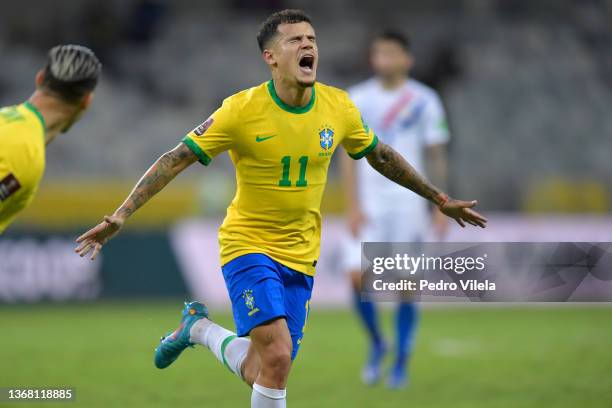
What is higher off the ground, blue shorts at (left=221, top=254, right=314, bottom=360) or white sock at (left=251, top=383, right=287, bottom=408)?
blue shorts at (left=221, top=254, right=314, bottom=360)

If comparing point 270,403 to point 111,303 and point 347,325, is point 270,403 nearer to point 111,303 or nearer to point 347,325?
point 347,325

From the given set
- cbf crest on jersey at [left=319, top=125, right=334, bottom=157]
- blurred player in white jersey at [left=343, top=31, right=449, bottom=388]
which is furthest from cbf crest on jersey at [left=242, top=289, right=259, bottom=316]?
blurred player in white jersey at [left=343, top=31, right=449, bottom=388]

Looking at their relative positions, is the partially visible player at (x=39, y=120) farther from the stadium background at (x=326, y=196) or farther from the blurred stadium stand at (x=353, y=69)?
the blurred stadium stand at (x=353, y=69)

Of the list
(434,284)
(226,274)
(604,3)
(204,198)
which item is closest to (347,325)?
(204,198)

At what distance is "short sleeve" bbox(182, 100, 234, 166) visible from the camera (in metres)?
5.68

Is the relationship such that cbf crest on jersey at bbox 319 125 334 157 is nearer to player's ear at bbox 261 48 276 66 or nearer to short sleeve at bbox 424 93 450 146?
player's ear at bbox 261 48 276 66

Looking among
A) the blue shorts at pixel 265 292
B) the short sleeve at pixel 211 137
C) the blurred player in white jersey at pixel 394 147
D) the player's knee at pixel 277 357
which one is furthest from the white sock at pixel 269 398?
the blurred player in white jersey at pixel 394 147

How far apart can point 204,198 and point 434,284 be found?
842 centimetres

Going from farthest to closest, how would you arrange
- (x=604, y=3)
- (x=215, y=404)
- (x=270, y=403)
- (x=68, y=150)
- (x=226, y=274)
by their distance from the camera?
(x=604, y=3), (x=68, y=150), (x=215, y=404), (x=226, y=274), (x=270, y=403)

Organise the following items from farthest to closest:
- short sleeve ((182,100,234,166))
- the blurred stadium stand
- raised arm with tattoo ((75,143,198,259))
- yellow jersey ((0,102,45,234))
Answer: the blurred stadium stand < short sleeve ((182,100,234,166)) < raised arm with tattoo ((75,143,198,259)) < yellow jersey ((0,102,45,234))

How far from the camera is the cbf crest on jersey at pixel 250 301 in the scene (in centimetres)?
570

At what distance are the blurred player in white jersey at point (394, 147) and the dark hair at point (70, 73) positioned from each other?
427cm

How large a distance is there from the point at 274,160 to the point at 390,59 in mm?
3850

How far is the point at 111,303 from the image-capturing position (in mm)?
15172
